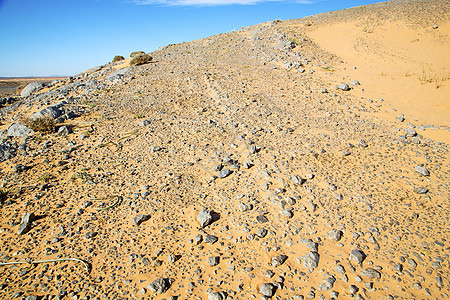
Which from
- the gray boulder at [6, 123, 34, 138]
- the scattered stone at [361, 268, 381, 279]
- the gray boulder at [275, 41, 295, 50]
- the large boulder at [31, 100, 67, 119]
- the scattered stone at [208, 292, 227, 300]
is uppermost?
the gray boulder at [275, 41, 295, 50]

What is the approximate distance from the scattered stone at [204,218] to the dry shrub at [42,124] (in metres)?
5.18

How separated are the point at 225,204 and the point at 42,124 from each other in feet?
18.4

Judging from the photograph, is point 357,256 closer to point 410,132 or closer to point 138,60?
point 410,132

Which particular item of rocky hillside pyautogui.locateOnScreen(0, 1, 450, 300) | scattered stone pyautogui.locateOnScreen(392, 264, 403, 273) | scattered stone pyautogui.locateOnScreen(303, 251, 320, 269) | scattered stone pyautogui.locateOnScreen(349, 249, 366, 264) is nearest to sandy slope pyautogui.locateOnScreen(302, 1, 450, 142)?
rocky hillside pyautogui.locateOnScreen(0, 1, 450, 300)

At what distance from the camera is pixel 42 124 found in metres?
5.92

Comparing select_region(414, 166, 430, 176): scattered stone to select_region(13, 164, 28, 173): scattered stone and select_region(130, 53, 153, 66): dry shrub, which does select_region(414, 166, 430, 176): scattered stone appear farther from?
select_region(130, 53, 153, 66): dry shrub

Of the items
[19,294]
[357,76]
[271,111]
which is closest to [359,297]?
[19,294]

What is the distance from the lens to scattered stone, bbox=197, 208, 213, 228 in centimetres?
Result: 336

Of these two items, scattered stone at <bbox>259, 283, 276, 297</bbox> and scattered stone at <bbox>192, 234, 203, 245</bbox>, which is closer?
scattered stone at <bbox>259, 283, 276, 297</bbox>

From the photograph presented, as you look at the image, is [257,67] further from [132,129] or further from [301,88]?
[132,129]

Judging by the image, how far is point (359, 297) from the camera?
95.0 inches

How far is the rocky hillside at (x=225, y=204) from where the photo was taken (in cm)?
264

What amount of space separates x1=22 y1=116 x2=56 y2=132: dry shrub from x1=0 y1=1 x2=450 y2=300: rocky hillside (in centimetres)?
13

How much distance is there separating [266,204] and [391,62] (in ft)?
45.6
